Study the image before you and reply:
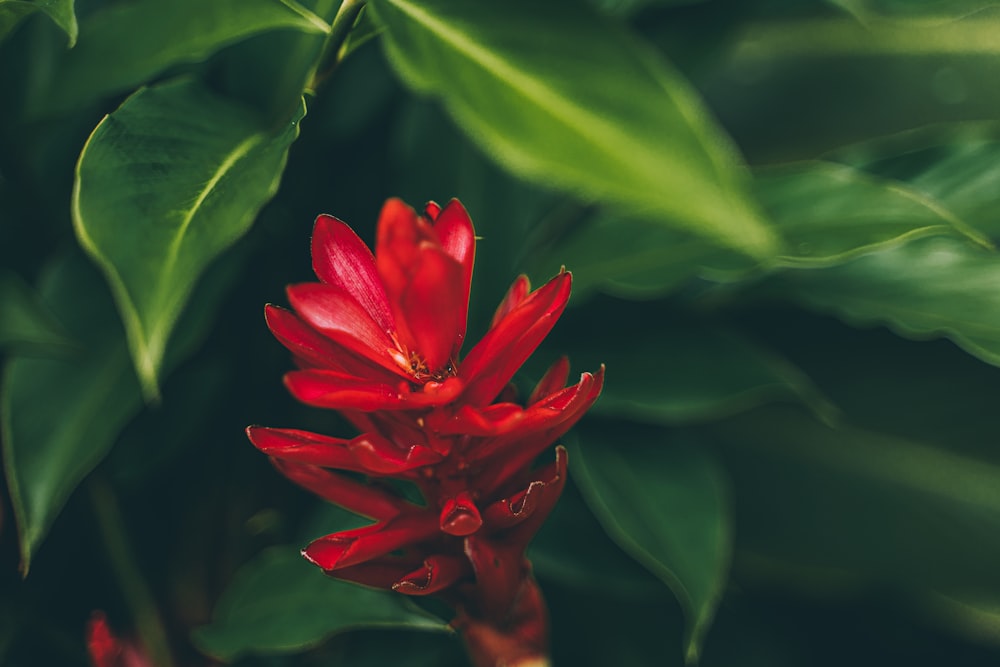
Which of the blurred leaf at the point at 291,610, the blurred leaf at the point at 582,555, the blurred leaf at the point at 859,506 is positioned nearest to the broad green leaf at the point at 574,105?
the blurred leaf at the point at 291,610

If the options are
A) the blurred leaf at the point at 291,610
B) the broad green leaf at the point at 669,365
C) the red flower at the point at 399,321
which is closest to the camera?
the red flower at the point at 399,321

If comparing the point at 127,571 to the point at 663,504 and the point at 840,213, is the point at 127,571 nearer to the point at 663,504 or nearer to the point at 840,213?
the point at 663,504

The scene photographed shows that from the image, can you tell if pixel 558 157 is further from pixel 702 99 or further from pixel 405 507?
pixel 702 99

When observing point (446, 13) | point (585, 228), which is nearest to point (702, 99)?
point (585, 228)

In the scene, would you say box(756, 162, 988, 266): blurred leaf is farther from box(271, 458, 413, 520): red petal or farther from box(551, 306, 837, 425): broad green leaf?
box(271, 458, 413, 520): red petal

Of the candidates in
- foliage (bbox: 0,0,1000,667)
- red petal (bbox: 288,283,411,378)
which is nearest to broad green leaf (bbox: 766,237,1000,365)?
foliage (bbox: 0,0,1000,667)

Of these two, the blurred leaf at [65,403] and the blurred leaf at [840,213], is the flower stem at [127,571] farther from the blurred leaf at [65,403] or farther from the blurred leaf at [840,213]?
the blurred leaf at [840,213]
